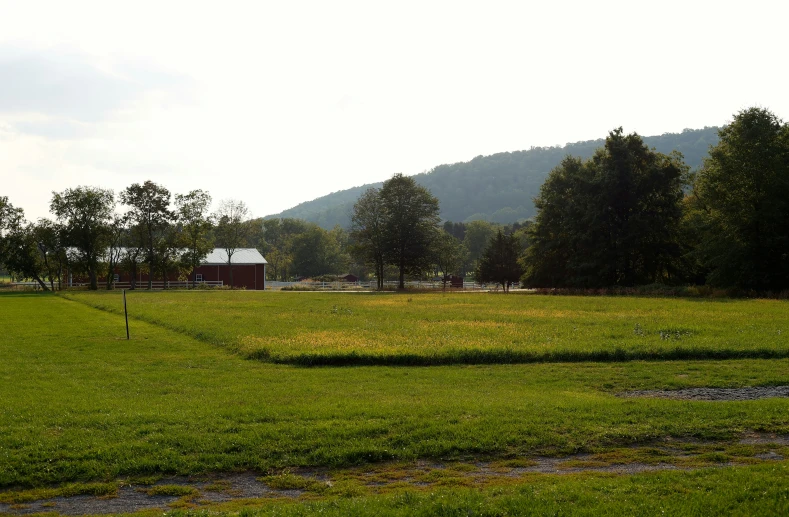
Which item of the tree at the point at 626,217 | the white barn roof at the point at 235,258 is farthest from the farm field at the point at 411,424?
the white barn roof at the point at 235,258

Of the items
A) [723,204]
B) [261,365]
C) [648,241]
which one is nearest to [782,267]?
[723,204]

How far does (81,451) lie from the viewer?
373 inches

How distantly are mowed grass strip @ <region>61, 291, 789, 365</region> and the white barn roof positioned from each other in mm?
70226

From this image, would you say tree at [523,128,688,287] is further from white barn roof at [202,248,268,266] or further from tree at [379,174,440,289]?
white barn roof at [202,248,268,266]

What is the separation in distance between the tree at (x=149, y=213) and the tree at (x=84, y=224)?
4.54 m

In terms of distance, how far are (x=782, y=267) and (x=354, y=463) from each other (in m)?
56.1

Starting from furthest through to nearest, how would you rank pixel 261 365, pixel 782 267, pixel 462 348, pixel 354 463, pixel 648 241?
pixel 648 241
pixel 782 267
pixel 462 348
pixel 261 365
pixel 354 463

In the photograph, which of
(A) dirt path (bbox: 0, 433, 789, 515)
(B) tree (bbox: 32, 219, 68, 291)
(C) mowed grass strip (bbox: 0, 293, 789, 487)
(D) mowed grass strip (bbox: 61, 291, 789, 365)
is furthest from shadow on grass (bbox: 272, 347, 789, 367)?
(B) tree (bbox: 32, 219, 68, 291)

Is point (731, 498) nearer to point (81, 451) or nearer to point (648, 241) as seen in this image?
point (81, 451)

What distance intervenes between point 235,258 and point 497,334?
89617 mm

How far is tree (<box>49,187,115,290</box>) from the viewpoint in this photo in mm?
92000

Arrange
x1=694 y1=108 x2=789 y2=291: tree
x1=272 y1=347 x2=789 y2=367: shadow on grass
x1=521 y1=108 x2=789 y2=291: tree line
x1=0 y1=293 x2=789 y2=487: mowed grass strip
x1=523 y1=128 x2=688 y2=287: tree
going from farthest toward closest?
1. x1=523 y1=128 x2=688 y2=287: tree
2. x1=521 y1=108 x2=789 y2=291: tree line
3. x1=694 y1=108 x2=789 y2=291: tree
4. x1=272 y1=347 x2=789 y2=367: shadow on grass
5. x1=0 y1=293 x2=789 y2=487: mowed grass strip

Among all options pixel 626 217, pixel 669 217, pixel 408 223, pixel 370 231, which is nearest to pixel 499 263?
pixel 408 223

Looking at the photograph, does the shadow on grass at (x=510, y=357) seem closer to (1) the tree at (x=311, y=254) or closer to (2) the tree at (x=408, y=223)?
(2) the tree at (x=408, y=223)
